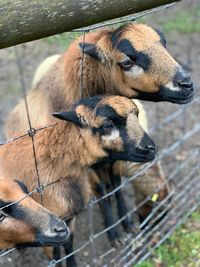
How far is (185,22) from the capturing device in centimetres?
947

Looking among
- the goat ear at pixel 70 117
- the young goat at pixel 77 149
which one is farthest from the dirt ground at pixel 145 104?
the goat ear at pixel 70 117

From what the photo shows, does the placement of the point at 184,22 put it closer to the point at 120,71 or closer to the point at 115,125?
the point at 120,71

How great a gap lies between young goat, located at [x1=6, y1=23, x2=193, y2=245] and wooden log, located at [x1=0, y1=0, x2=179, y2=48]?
0.66m

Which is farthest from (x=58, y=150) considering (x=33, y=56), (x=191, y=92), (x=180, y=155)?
(x=33, y=56)

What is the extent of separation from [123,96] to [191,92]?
0.52m

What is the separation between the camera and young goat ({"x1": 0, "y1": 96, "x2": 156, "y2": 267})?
3834 mm

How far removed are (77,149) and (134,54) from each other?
846mm

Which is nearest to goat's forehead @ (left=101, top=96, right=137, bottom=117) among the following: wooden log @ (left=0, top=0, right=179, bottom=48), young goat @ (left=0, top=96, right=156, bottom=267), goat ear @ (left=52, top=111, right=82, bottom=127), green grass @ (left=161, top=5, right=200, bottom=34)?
young goat @ (left=0, top=96, right=156, bottom=267)

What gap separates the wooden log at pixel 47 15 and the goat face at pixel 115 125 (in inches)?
28.9

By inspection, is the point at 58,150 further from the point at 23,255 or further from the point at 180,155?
the point at 180,155

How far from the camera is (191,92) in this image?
3.96 meters

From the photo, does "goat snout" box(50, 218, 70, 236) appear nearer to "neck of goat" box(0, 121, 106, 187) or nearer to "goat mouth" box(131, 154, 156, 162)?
"neck of goat" box(0, 121, 106, 187)

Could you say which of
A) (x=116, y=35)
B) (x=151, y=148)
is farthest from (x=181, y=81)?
(x=116, y=35)

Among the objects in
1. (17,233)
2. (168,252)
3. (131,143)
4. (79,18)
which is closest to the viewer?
(79,18)
